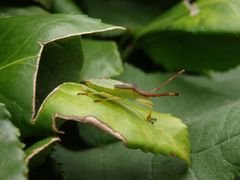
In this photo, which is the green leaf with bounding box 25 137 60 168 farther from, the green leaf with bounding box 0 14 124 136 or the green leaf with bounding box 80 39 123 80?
the green leaf with bounding box 80 39 123 80

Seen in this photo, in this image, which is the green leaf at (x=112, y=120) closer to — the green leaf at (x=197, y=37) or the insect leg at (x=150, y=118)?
the insect leg at (x=150, y=118)

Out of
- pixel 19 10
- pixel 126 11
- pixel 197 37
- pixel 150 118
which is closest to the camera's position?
pixel 150 118

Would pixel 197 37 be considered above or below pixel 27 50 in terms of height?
below

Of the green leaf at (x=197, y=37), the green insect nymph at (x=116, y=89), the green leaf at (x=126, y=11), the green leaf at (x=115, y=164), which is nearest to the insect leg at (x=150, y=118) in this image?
the green insect nymph at (x=116, y=89)

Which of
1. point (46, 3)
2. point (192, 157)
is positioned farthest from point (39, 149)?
point (46, 3)

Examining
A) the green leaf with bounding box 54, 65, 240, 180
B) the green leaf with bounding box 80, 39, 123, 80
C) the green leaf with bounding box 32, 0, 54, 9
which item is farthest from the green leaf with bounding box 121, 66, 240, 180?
the green leaf with bounding box 32, 0, 54, 9

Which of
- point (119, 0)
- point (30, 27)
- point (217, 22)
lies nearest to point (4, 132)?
point (30, 27)

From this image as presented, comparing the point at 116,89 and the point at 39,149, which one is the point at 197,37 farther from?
the point at 39,149

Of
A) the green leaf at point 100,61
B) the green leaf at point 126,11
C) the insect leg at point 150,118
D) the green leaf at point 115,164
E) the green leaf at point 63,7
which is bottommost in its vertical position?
the green leaf at point 115,164
